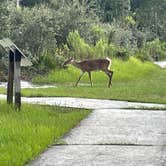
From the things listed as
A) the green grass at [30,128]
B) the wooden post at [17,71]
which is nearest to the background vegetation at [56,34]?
the wooden post at [17,71]

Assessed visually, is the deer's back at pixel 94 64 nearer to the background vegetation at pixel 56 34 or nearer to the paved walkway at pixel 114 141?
the background vegetation at pixel 56 34

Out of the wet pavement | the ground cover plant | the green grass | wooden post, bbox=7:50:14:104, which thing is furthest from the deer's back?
the wet pavement

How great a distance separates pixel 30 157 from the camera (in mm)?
8031

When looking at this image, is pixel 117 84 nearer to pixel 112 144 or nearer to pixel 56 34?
pixel 56 34

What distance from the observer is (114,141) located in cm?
934

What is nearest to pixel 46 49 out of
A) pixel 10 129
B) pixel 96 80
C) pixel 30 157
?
pixel 96 80

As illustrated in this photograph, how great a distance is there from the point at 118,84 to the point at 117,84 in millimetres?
51

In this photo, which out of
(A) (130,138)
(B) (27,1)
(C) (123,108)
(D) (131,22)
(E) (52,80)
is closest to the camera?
(A) (130,138)

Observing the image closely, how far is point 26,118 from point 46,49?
15866 mm

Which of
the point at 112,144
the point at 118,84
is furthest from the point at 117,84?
the point at 112,144

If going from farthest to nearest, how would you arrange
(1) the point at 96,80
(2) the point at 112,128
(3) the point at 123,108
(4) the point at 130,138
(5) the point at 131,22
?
(5) the point at 131,22, (1) the point at 96,80, (3) the point at 123,108, (2) the point at 112,128, (4) the point at 130,138

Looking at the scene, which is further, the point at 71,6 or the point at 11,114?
the point at 71,6

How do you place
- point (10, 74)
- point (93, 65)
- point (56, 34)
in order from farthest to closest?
point (56, 34)
point (93, 65)
point (10, 74)

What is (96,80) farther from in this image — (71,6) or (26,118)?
(26,118)
